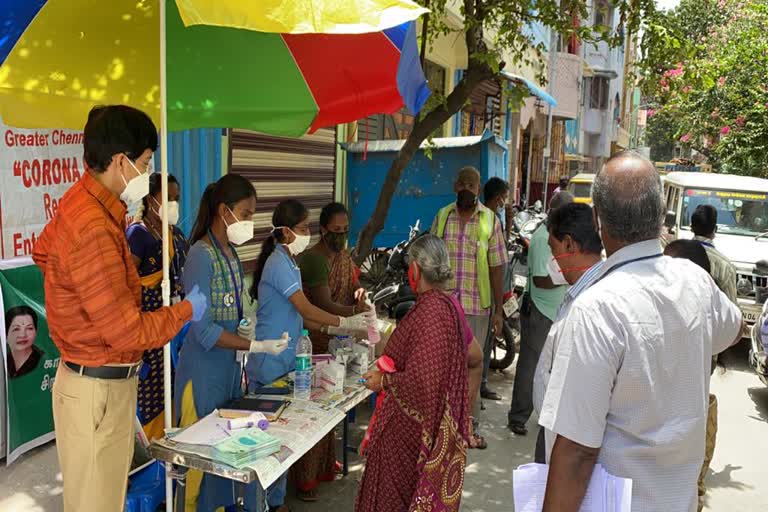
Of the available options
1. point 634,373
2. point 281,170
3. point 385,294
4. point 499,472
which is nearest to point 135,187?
point 634,373

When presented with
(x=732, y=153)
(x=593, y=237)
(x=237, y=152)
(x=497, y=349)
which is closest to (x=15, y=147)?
(x=237, y=152)

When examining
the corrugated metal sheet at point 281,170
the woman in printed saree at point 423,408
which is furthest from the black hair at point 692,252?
the corrugated metal sheet at point 281,170

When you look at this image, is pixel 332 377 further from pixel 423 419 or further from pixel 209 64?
pixel 209 64

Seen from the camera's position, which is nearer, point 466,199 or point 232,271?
point 232,271

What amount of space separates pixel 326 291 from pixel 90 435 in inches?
75.8

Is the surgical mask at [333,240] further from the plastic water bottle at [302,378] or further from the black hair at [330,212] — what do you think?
the plastic water bottle at [302,378]

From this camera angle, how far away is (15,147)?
4164 millimetres

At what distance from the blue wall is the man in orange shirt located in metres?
6.45

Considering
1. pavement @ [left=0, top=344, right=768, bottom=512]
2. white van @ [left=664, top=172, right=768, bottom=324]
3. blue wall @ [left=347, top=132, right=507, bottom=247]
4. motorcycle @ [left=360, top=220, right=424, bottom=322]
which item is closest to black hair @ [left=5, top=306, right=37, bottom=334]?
pavement @ [left=0, top=344, right=768, bottom=512]

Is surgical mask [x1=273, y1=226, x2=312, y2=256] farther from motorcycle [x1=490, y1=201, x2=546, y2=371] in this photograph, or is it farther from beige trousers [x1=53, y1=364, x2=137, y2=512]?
motorcycle [x1=490, y1=201, x2=546, y2=371]

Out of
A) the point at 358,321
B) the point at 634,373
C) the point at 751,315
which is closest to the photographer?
the point at 634,373

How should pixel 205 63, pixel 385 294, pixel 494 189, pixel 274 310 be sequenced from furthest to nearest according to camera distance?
pixel 385 294
pixel 494 189
pixel 274 310
pixel 205 63

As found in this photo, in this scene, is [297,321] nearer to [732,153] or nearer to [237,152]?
[237,152]

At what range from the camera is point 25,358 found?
4.18 metres
